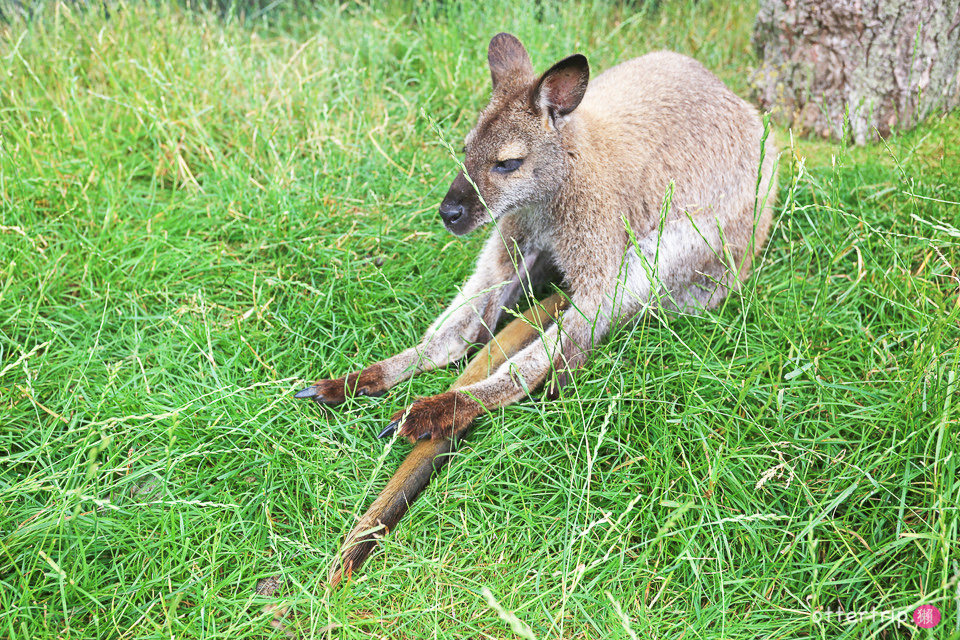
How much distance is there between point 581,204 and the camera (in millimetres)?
3289

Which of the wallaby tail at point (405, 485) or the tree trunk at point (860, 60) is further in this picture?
the tree trunk at point (860, 60)

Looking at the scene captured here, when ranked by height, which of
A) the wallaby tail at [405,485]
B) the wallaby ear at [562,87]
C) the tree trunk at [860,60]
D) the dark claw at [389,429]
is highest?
the wallaby ear at [562,87]

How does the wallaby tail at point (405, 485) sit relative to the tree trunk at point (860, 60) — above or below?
below

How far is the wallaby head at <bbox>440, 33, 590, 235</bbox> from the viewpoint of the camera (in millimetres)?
3133

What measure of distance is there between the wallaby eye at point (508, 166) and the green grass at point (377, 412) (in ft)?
2.72

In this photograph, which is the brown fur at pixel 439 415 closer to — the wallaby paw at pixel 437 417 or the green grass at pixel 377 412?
the wallaby paw at pixel 437 417

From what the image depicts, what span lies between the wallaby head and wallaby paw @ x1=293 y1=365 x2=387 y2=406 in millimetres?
738

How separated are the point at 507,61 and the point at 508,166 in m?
0.56

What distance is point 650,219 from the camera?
3.52m

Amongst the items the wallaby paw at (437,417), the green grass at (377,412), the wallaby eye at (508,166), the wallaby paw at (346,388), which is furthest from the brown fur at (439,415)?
the wallaby eye at (508,166)

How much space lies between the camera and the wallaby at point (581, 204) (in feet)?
10.2

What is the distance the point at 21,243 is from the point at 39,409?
1.06 m

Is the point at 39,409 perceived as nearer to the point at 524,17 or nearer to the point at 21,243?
the point at 21,243

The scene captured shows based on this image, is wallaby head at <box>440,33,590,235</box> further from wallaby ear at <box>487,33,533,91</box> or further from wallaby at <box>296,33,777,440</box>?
wallaby ear at <box>487,33,533,91</box>
